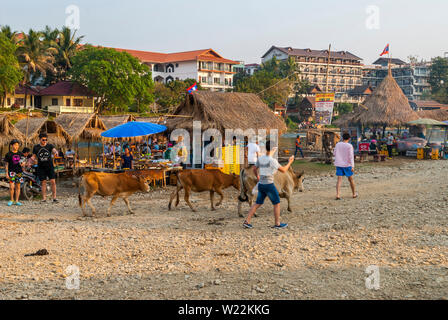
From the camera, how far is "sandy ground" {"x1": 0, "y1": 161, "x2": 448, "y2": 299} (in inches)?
220

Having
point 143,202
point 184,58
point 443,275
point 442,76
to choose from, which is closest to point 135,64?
point 184,58

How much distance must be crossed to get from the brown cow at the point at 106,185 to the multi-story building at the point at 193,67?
6734 centimetres

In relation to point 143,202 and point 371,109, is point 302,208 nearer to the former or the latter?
Answer: point 143,202

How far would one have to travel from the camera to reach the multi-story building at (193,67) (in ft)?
254

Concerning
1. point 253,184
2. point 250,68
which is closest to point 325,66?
point 250,68

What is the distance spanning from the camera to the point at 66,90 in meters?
52.5

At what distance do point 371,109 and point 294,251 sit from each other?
2374 cm

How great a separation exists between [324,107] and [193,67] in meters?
58.1

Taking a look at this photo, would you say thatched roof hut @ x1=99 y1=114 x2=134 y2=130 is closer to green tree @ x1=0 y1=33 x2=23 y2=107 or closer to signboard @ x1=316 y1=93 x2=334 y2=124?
signboard @ x1=316 y1=93 x2=334 y2=124

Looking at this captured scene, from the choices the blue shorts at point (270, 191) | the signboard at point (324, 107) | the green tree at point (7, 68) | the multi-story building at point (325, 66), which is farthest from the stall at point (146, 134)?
the multi-story building at point (325, 66)

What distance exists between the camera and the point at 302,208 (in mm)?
10758

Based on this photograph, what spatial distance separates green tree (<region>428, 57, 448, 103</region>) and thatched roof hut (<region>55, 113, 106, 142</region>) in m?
80.7

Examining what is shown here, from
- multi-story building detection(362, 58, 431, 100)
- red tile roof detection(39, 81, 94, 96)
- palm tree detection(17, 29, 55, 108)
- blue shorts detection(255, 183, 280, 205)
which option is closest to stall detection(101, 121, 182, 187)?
blue shorts detection(255, 183, 280, 205)

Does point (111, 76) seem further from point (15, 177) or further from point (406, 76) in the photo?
point (406, 76)
